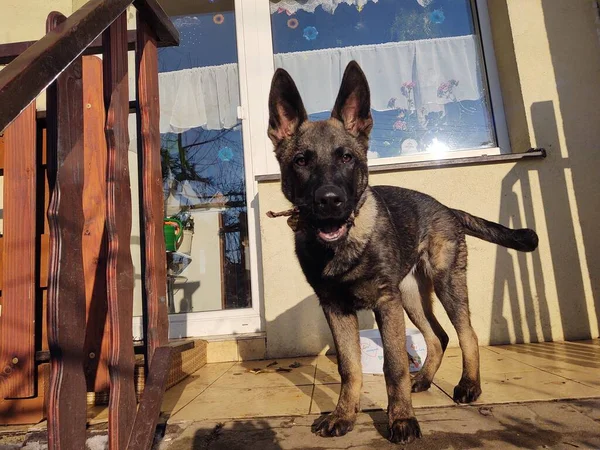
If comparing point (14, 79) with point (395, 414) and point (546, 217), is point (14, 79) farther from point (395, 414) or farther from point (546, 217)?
point (546, 217)

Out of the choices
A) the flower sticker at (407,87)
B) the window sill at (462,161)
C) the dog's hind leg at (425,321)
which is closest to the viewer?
the dog's hind leg at (425,321)

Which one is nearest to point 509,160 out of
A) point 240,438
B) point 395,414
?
point 395,414

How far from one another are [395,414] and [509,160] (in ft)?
10.1

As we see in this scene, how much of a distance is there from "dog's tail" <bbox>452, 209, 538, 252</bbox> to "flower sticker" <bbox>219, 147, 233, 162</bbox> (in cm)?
271

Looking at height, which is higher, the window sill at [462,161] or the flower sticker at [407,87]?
the flower sticker at [407,87]

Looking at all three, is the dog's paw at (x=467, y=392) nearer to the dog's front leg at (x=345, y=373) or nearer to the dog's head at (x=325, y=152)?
the dog's front leg at (x=345, y=373)

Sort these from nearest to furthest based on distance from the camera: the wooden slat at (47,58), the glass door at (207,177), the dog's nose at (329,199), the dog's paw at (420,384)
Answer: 1. the wooden slat at (47,58)
2. the dog's nose at (329,199)
3. the dog's paw at (420,384)
4. the glass door at (207,177)

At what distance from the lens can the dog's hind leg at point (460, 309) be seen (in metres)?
2.29

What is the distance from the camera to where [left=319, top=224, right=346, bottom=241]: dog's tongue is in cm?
215

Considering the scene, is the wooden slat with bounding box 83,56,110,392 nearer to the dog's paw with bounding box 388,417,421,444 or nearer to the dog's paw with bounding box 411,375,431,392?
the dog's paw with bounding box 388,417,421,444

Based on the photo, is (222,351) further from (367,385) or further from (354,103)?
(354,103)

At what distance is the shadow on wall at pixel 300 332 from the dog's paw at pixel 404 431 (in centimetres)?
219

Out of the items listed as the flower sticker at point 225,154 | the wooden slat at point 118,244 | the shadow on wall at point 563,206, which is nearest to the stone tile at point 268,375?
the wooden slat at point 118,244

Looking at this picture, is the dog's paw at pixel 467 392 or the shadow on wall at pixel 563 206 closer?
the dog's paw at pixel 467 392
